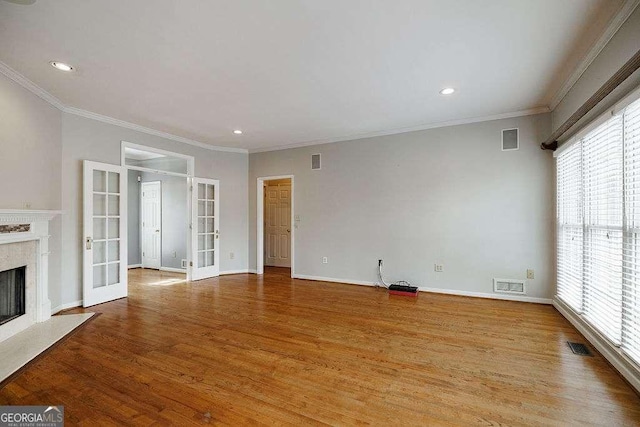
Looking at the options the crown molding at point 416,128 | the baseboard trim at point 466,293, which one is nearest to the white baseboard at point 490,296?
the baseboard trim at point 466,293

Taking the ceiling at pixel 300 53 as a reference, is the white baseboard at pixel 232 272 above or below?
below

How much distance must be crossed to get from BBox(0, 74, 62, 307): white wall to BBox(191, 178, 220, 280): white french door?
78.2 inches

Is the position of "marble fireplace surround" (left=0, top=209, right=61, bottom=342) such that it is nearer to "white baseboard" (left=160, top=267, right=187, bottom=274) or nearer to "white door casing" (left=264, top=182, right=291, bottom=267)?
"white baseboard" (left=160, top=267, right=187, bottom=274)

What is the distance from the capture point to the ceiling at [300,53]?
76.4 inches

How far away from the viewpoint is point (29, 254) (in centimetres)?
301

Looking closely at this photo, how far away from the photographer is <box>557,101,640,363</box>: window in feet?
6.63

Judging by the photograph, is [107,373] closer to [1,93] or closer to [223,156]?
[1,93]

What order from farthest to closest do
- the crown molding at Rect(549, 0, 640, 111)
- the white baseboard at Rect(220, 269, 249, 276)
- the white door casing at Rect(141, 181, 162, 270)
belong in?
the white door casing at Rect(141, 181, 162, 270) → the white baseboard at Rect(220, 269, 249, 276) → the crown molding at Rect(549, 0, 640, 111)

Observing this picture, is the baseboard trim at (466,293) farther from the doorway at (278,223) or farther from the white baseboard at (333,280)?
the doorway at (278,223)

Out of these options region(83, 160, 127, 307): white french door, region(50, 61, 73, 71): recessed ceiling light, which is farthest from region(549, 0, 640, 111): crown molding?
region(83, 160, 127, 307): white french door

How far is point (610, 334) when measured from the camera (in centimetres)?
232

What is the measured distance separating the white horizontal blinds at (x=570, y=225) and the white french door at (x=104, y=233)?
6.01m

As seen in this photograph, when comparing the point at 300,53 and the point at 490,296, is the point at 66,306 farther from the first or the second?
the point at 490,296

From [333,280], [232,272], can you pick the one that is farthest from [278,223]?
[333,280]
